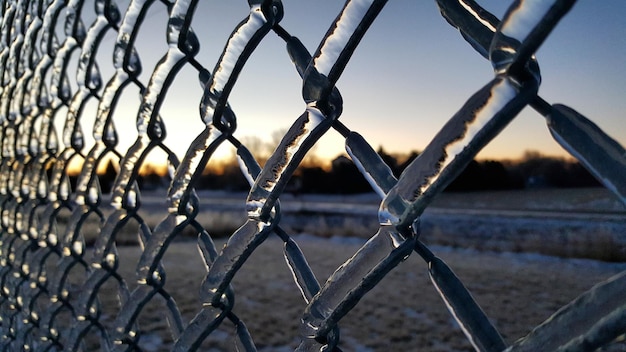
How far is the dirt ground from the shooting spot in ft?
11.9

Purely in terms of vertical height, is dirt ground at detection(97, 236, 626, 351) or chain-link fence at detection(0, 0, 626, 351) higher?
chain-link fence at detection(0, 0, 626, 351)

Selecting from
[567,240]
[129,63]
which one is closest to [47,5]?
[129,63]

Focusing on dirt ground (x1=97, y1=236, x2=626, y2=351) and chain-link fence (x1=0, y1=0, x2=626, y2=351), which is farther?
dirt ground (x1=97, y1=236, x2=626, y2=351)

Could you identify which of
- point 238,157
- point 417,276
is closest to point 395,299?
point 417,276

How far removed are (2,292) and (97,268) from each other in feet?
2.98

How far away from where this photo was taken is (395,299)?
4934 millimetres

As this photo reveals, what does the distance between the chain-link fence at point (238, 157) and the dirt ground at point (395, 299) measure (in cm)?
115

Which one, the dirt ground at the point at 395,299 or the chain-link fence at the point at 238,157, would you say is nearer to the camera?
the chain-link fence at the point at 238,157

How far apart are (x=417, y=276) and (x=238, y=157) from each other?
18.9 feet

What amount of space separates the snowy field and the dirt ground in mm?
10

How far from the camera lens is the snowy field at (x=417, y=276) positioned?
148 inches

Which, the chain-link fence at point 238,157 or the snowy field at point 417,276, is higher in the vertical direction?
the chain-link fence at point 238,157

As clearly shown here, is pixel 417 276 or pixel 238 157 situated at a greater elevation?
pixel 238 157

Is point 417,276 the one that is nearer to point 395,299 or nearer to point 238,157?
point 395,299
